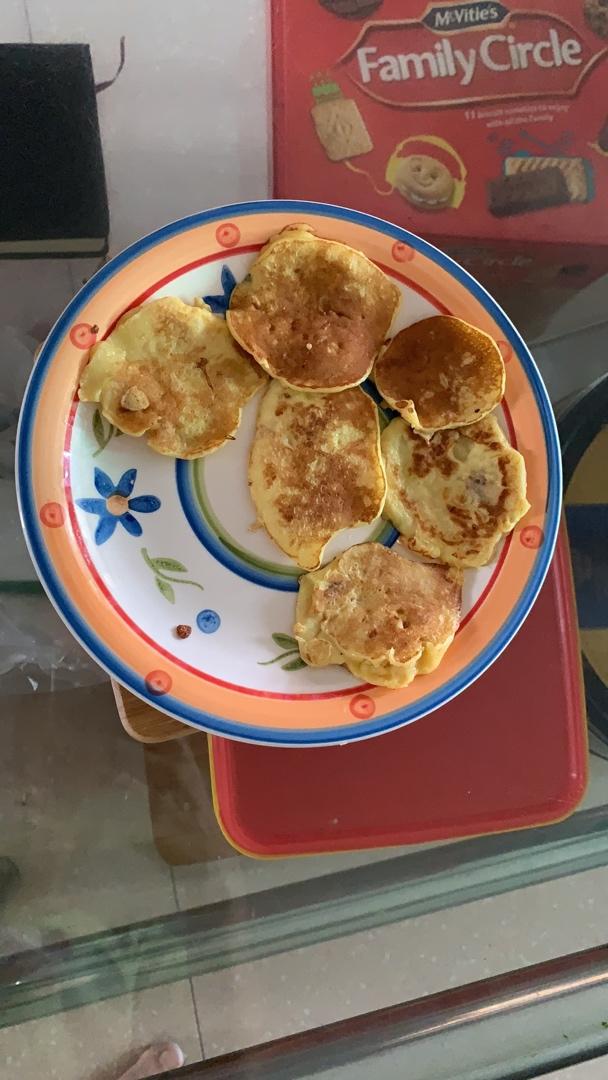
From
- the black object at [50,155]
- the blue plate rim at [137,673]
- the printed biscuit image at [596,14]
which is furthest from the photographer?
the printed biscuit image at [596,14]

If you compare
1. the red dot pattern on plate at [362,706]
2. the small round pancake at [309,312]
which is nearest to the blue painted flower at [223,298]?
the small round pancake at [309,312]

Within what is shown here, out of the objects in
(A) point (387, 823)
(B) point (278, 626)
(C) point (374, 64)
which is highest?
(C) point (374, 64)

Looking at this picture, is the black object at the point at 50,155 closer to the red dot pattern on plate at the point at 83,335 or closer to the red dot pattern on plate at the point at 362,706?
the red dot pattern on plate at the point at 83,335

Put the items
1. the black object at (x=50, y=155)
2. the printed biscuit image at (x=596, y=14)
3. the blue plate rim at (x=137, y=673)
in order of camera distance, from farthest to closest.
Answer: the printed biscuit image at (x=596, y=14) < the black object at (x=50, y=155) < the blue plate rim at (x=137, y=673)

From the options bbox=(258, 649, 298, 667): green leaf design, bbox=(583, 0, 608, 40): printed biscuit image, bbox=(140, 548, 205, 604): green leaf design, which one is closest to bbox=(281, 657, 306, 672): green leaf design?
bbox=(258, 649, 298, 667): green leaf design

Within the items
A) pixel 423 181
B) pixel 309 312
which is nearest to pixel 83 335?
pixel 309 312

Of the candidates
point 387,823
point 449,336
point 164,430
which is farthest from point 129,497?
point 387,823

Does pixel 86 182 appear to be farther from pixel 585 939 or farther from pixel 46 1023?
pixel 585 939
